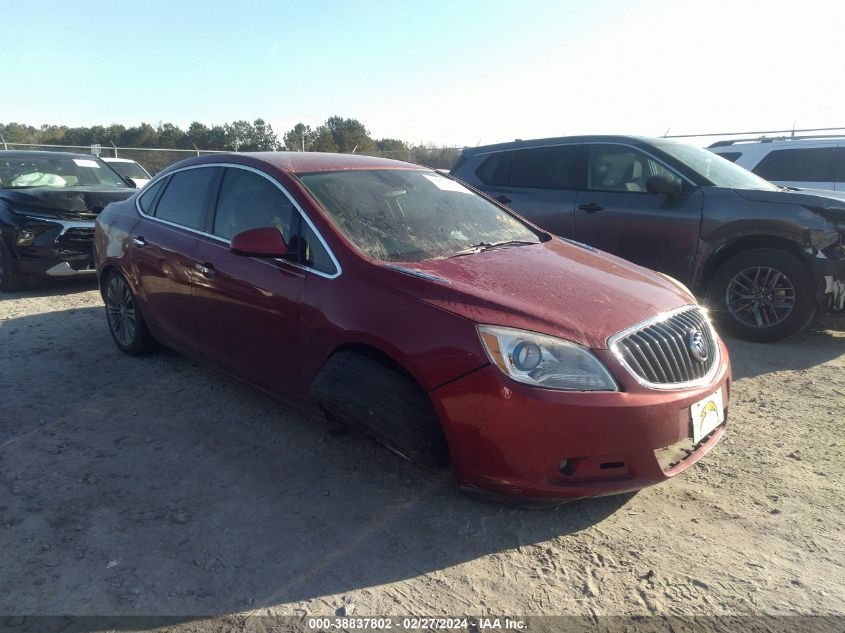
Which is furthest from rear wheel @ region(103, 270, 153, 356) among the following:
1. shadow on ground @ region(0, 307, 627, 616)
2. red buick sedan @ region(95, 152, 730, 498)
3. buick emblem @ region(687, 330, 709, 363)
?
buick emblem @ region(687, 330, 709, 363)

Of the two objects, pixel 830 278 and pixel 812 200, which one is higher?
pixel 812 200

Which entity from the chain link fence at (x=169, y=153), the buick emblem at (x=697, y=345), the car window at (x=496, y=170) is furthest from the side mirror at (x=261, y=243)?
the chain link fence at (x=169, y=153)

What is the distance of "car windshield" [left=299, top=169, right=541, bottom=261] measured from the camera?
128 inches

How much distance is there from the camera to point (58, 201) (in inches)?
283

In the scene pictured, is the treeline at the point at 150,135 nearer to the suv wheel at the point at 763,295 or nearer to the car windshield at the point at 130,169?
the car windshield at the point at 130,169

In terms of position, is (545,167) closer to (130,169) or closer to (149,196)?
(149,196)

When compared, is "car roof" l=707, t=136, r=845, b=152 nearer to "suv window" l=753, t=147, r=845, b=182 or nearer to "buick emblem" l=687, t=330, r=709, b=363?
"suv window" l=753, t=147, r=845, b=182

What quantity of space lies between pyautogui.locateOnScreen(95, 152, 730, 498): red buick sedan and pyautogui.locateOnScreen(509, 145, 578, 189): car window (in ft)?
8.35

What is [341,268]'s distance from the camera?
9.95 feet

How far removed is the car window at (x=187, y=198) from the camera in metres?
4.07

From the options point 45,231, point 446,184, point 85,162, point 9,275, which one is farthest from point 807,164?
point 9,275

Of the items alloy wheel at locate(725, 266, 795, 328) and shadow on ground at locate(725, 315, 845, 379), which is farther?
alloy wheel at locate(725, 266, 795, 328)

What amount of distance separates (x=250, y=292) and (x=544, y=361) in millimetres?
1814

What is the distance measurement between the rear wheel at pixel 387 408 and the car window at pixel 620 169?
411 centimetres
